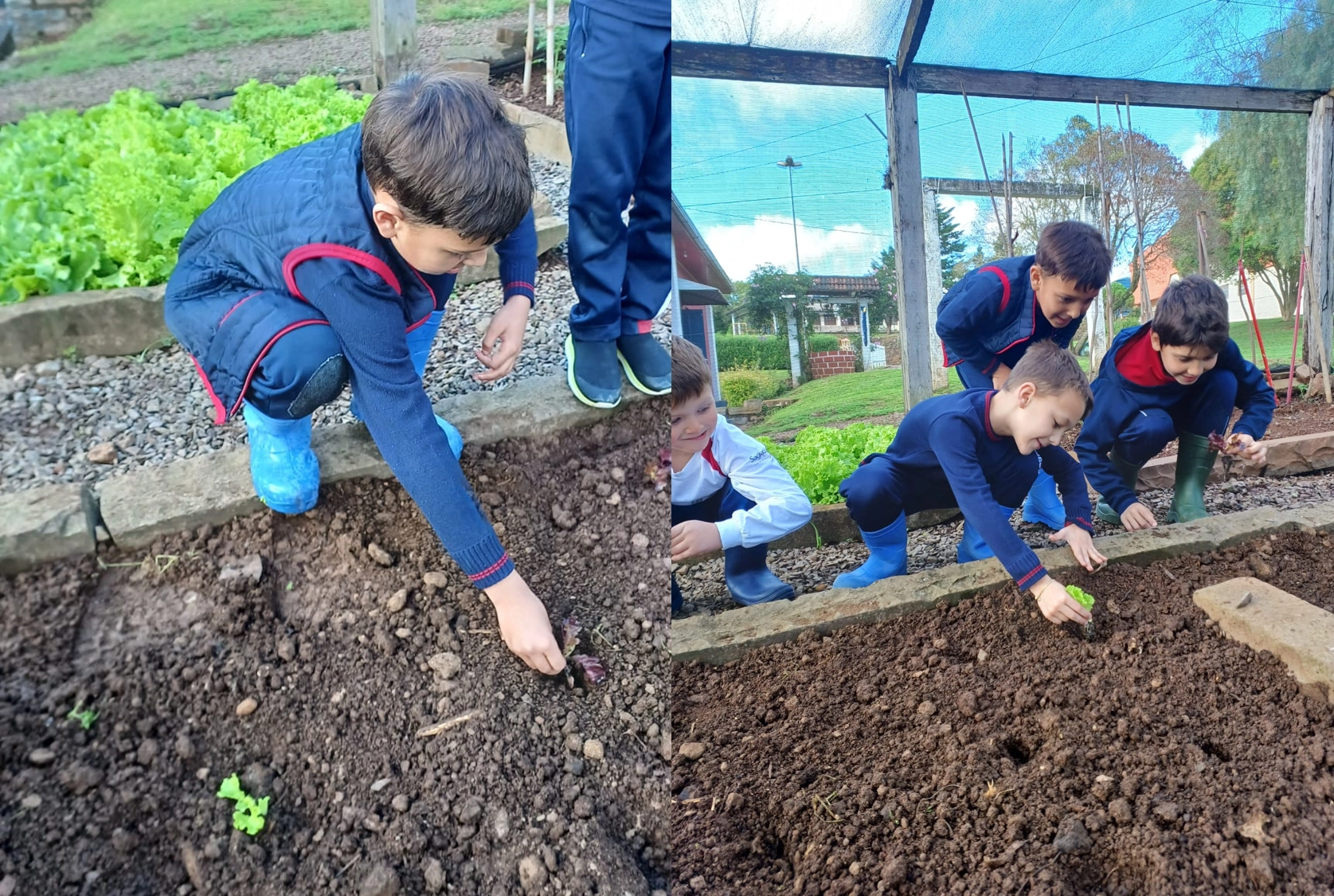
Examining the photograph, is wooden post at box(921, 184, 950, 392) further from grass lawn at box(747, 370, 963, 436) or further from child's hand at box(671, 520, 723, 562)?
child's hand at box(671, 520, 723, 562)

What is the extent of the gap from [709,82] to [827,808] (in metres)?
1.14

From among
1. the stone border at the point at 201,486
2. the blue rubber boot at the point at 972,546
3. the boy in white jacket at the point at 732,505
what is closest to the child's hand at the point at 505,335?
the stone border at the point at 201,486

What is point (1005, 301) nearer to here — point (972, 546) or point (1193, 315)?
point (1193, 315)

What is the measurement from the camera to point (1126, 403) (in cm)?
157

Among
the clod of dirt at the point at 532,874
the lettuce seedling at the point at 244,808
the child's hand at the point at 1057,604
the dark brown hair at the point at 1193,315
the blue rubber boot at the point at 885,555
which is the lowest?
the clod of dirt at the point at 532,874

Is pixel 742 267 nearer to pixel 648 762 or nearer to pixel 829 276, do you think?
pixel 829 276

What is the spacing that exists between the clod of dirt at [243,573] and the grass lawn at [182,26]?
2.69 feet

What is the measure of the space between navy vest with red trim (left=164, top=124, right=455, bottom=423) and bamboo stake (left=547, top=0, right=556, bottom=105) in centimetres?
45

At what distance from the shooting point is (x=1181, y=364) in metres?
1.49

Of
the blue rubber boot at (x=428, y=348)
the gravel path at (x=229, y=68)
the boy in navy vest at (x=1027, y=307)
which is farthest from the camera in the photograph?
the blue rubber boot at (x=428, y=348)

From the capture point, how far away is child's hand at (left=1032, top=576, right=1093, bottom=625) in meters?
1.44

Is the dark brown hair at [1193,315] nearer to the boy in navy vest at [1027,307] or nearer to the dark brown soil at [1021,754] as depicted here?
the boy in navy vest at [1027,307]

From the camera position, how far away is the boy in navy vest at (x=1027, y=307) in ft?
4.62

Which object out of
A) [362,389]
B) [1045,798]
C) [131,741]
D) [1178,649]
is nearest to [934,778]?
[1045,798]
